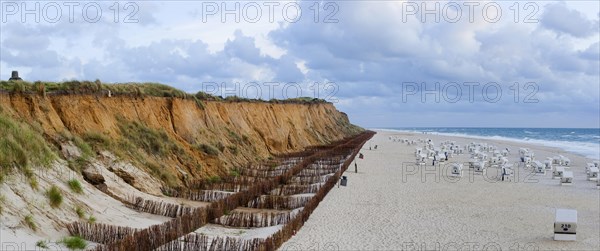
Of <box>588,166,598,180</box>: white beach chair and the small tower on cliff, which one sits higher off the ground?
the small tower on cliff

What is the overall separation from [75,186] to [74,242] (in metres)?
3.26

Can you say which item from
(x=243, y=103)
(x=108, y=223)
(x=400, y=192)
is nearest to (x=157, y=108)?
(x=400, y=192)

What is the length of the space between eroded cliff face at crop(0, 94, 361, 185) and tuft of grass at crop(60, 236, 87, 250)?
613 cm

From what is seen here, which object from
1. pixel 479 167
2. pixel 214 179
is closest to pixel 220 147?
pixel 214 179

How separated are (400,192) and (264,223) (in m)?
10.8

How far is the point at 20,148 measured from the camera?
14.2 m

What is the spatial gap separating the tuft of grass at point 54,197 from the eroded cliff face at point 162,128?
164 inches

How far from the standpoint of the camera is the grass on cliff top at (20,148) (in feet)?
44.3

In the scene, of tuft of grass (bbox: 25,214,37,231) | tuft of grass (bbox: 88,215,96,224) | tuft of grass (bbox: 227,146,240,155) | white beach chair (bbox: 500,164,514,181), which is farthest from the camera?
tuft of grass (bbox: 227,146,240,155)

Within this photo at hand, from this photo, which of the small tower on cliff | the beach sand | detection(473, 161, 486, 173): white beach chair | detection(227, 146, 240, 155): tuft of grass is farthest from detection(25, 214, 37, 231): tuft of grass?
detection(473, 161, 486, 173): white beach chair

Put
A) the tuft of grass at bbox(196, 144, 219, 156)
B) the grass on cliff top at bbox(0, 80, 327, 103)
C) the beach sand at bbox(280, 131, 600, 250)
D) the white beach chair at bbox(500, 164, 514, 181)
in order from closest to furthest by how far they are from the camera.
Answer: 1. the beach sand at bbox(280, 131, 600, 250)
2. the grass on cliff top at bbox(0, 80, 327, 103)
3. the tuft of grass at bbox(196, 144, 219, 156)
4. the white beach chair at bbox(500, 164, 514, 181)

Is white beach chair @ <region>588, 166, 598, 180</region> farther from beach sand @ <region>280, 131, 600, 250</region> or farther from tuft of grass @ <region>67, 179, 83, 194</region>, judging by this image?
tuft of grass @ <region>67, 179, 83, 194</region>

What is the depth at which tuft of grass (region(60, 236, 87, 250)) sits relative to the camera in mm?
11977

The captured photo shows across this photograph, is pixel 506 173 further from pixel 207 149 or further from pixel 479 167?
pixel 207 149
